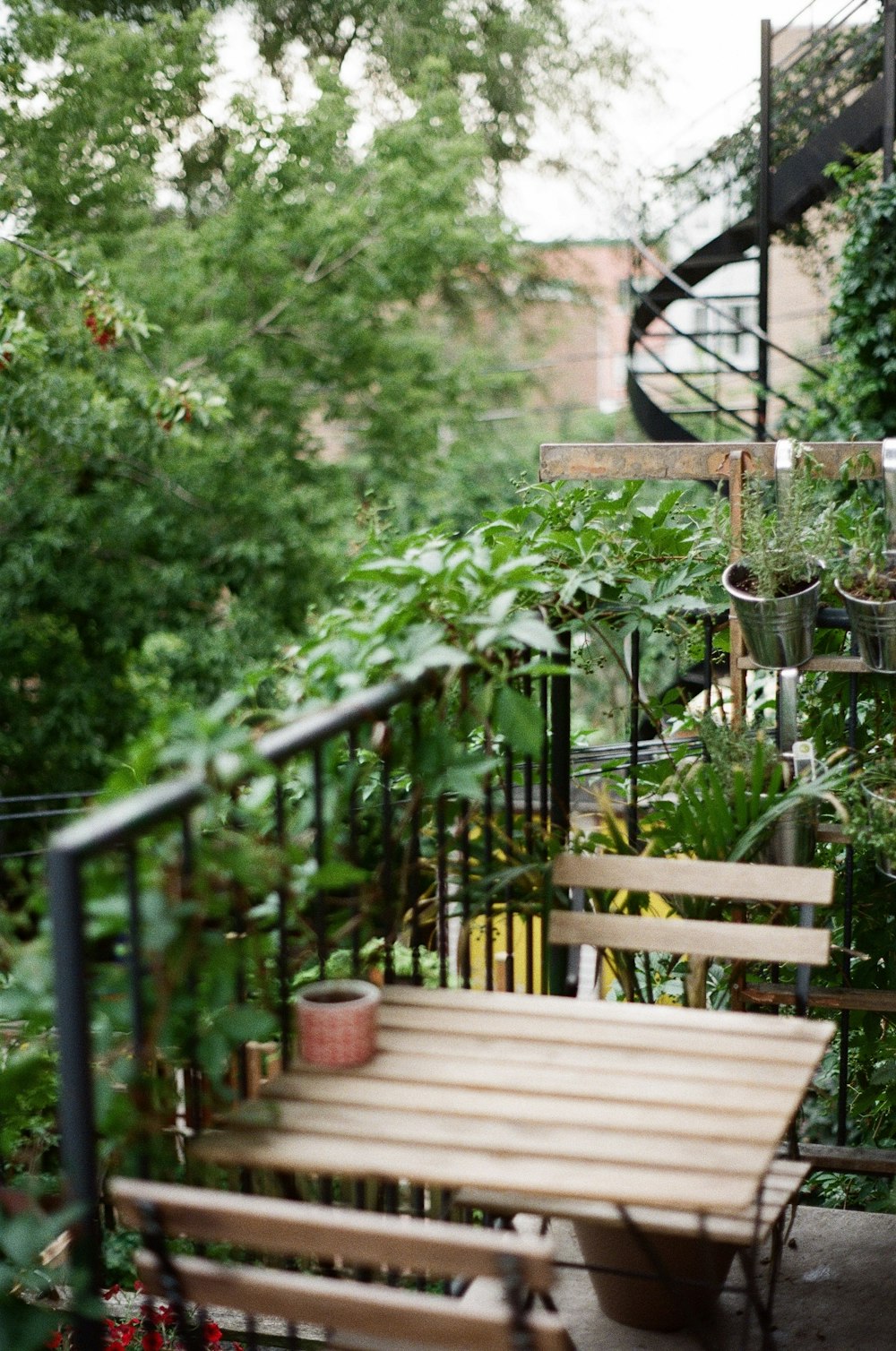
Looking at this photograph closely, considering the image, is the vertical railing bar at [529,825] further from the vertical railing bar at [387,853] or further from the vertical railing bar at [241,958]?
the vertical railing bar at [241,958]

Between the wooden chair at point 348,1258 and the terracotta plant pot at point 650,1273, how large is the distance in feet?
3.39

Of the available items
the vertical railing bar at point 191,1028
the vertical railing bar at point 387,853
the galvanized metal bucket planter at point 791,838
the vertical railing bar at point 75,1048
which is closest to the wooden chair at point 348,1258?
the vertical railing bar at point 75,1048

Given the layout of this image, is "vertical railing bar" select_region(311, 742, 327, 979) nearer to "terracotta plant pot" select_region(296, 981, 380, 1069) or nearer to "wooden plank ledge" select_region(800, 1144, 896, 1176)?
"terracotta plant pot" select_region(296, 981, 380, 1069)

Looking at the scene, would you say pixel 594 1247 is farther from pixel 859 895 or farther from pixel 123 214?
pixel 123 214

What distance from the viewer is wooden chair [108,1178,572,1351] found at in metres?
1.10

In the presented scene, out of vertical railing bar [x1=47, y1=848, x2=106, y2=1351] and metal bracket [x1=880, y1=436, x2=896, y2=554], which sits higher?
metal bracket [x1=880, y1=436, x2=896, y2=554]

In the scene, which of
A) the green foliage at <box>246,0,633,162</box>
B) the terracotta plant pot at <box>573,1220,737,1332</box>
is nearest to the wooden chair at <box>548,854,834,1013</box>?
the terracotta plant pot at <box>573,1220,737,1332</box>

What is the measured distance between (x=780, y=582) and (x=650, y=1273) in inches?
53.7

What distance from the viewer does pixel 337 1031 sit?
1612 mm

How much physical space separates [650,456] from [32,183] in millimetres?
7933

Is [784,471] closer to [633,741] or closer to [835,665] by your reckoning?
[835,665]

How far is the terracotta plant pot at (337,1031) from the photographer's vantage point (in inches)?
63.4

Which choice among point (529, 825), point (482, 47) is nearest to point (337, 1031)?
point (529, 825)

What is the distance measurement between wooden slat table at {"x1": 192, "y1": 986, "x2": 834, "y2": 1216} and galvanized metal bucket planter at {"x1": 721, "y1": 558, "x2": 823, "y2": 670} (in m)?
1.12
